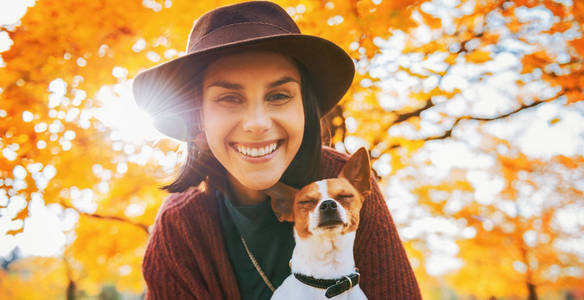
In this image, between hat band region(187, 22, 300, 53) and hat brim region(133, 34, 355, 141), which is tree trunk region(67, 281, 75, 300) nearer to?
hat brim region(133, 34, 355, 141)

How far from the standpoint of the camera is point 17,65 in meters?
3.41

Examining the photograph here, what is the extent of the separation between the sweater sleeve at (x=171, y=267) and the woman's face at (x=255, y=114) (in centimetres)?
61

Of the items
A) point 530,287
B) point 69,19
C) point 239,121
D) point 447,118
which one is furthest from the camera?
point 530,287

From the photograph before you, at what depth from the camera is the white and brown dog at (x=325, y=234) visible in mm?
1293

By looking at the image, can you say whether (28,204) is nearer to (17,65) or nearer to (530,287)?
(17,65)

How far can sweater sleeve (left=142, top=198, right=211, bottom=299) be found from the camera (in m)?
1.84

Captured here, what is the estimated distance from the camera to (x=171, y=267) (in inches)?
73.8

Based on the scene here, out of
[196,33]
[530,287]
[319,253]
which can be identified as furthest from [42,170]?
[530,287]

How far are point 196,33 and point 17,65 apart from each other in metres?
2.74

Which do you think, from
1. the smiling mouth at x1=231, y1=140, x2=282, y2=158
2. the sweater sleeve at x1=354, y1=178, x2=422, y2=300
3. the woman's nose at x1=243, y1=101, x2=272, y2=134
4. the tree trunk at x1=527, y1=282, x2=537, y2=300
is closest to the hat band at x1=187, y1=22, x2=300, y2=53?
the woman's nose at x1=243, y1=101, x2=272, y2=134

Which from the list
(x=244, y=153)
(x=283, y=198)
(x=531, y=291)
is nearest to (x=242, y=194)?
(x=244, y=153)

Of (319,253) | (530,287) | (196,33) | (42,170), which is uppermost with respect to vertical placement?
(196,33)

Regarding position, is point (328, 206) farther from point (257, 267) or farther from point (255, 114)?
point (257, 267)

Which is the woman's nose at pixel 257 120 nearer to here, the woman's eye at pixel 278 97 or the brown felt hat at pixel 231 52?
the woman's eye at pixel 278 97
